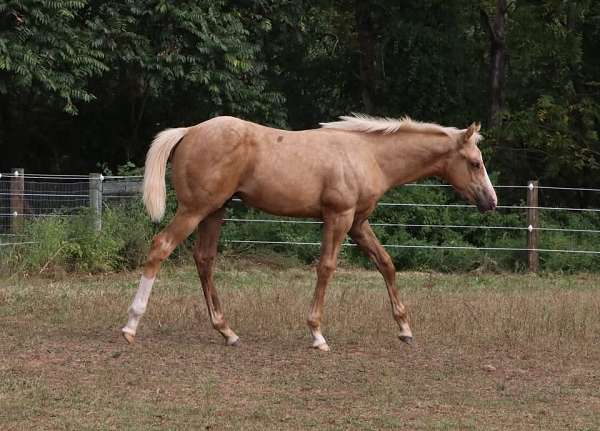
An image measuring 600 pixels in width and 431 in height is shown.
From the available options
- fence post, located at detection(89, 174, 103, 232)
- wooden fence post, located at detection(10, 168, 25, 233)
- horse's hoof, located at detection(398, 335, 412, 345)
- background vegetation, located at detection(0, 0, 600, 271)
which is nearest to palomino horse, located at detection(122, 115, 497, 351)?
horse's hoof, located at detection(398, 335, 412, 345)

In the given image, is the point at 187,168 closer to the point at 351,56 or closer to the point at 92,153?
the point at 92,153

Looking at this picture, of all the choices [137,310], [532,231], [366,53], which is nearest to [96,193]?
[532,231]

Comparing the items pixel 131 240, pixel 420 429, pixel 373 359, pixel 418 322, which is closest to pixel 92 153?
pixel 131 240

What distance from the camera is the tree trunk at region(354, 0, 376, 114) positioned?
21969 millimetres

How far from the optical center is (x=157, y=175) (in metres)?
8.63

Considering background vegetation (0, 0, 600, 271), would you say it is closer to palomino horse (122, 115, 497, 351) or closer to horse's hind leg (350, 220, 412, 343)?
palomino horse (122, 115, 497, 351)

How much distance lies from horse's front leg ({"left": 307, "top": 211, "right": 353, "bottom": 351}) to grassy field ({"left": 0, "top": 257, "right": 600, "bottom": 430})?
205 mm

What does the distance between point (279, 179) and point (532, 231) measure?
26.1 feet

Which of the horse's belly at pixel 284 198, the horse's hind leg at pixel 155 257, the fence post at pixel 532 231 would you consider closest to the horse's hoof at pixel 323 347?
the horse's belly at pixel 284 198

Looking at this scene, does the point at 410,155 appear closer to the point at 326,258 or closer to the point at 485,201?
the point at 485,201

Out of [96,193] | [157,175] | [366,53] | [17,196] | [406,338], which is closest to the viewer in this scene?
[157,175]

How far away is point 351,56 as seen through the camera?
23.4 m

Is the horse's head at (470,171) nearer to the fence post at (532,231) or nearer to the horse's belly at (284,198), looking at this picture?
the horse's belly at (284,198)

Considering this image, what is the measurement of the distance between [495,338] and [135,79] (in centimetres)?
1115
